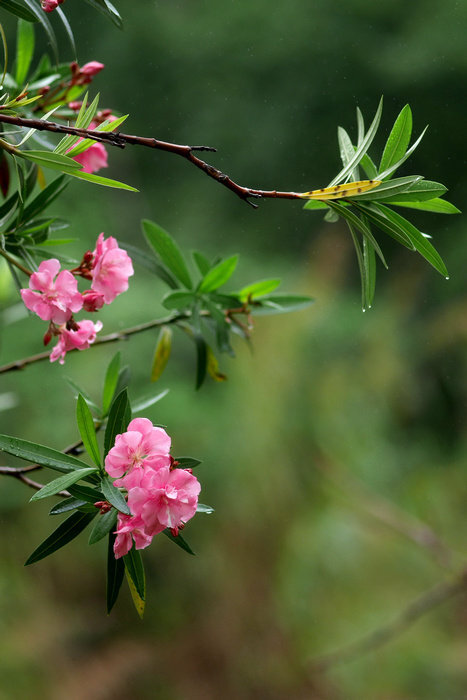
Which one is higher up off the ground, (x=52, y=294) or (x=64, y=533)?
(x=52, y=294)

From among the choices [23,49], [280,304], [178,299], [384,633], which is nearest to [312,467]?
[384,633]

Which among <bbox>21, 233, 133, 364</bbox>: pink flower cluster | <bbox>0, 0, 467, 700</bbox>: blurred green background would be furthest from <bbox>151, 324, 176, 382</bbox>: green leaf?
<bbox>0, 0, 467, 700</bbox>: blurred green background

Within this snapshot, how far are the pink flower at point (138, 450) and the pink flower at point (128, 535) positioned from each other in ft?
0.08

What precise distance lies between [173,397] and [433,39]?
60.8 inches

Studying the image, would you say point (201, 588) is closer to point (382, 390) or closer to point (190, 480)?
point (382, 390)

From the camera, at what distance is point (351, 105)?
2760 millimetres

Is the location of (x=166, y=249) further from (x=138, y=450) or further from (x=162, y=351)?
(x=138, y=450)

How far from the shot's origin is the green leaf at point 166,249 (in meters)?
0.84

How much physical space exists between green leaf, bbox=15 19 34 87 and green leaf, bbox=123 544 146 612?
545 millimetres

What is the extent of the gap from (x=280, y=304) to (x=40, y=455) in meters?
0.42

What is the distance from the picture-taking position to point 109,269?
60 centimetres

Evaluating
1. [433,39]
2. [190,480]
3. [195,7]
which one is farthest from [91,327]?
[195,7]

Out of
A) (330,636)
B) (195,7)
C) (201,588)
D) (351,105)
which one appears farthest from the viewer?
(195,7)

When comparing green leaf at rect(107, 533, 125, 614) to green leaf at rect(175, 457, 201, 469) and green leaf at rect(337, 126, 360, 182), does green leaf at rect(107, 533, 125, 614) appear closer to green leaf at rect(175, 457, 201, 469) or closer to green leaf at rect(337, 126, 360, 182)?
green leaf at rect(175, 457, 201, 469)
